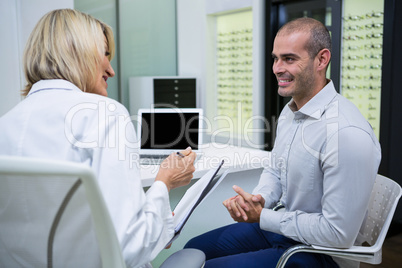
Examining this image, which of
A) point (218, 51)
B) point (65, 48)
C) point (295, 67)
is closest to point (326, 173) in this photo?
point (295, 67)

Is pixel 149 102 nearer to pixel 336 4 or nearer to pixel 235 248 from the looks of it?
pixel 336 4

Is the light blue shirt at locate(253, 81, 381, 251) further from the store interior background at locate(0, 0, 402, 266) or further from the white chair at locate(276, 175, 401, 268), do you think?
the store interior background at locate(0, 0, 402, 266)

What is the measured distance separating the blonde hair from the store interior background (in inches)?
94.7

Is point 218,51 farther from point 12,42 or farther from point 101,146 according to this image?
point 101,146

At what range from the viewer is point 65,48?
1.00 m

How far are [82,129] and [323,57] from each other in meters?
1.07

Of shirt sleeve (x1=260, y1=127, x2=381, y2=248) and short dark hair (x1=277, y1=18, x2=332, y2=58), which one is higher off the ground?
short dark hair (x1=277, y1=18, x2=332, y2=58)

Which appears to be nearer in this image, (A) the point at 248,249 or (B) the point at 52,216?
(B) the point at 52,216

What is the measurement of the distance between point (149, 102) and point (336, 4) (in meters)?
2.66

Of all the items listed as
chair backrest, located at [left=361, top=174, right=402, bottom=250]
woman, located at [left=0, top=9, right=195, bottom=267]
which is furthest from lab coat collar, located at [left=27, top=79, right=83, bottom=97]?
chair backrest, located at [left=361, top=174, right=402, bottom=250]

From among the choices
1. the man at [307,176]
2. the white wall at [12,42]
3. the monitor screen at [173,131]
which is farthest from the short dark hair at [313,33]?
the white wall at [12,42]

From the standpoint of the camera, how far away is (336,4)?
3873 mm

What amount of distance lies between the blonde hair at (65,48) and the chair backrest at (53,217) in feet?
1.31

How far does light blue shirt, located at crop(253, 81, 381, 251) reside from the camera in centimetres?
129
